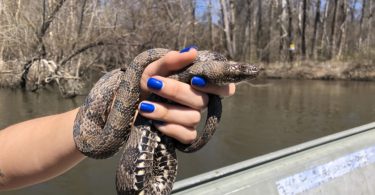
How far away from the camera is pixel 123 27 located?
16.4 meters

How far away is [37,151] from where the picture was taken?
192 cm

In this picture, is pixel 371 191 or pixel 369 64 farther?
pixel 369 64

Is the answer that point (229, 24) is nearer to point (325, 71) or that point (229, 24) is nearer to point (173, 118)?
point (325, 71)

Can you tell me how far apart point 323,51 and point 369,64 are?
822cm

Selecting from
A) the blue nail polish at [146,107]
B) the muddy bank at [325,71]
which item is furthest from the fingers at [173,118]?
the muddy bank at [325,71]

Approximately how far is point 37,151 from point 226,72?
3.05 feet

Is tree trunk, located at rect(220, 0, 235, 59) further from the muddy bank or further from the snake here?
the snake

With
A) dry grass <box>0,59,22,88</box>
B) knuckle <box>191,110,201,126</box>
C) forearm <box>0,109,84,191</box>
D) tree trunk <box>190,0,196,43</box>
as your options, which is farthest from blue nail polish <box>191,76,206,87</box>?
tree trunk <box>190,0,196,43</box>

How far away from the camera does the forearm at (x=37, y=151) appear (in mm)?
1840

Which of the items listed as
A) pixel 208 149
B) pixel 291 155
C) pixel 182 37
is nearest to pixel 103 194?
pixel 208 149

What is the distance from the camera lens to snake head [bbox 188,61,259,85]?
1562 mm

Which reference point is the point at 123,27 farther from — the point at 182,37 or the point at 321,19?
the point at 321,19

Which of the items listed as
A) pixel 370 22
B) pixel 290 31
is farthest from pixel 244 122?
pixel 370 22

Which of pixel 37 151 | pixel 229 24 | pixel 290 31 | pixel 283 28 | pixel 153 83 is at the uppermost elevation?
pixel 153 83
